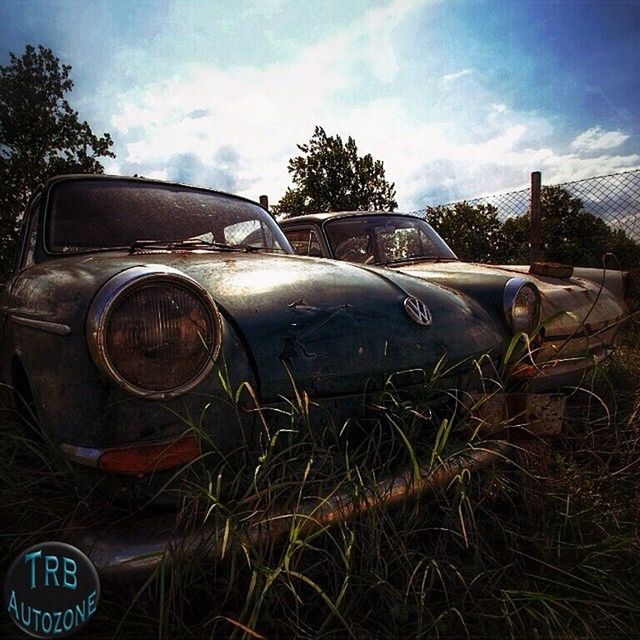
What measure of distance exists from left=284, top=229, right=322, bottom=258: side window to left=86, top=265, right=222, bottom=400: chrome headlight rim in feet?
8.20

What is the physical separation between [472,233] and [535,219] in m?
2.55

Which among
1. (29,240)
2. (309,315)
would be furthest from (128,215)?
(309,315)

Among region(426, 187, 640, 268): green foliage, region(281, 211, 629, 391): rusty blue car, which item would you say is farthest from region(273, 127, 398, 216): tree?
region(281, 211, 629, 391): rusty blue car

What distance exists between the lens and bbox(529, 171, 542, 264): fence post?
6.25 m

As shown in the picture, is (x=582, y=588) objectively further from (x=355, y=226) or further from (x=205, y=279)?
(x=355, y=226)

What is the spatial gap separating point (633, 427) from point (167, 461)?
1630 millimetres

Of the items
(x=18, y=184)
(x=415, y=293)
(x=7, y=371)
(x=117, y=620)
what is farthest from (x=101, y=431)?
(x=18, y=184)

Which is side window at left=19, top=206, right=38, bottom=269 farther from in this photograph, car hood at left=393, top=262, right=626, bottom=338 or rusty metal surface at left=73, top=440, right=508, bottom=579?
car hood at left=393, top=262, right=626, bottom=338

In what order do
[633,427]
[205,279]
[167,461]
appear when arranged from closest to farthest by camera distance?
1. [167,461]
2. [205,279]
3. [633,427]

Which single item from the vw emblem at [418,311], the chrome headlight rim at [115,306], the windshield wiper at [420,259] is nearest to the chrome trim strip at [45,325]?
the chrome headlight rim at [115,306]

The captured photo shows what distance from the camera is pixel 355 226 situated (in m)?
3.88

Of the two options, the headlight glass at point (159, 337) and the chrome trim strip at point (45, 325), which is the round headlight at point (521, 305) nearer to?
the headlight glass at point (159, 337)

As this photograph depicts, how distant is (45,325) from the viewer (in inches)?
54.7

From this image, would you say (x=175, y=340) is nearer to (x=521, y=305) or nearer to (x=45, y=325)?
(x=45, y=325)
